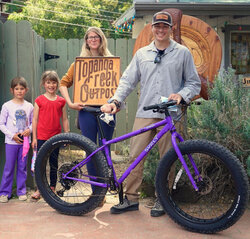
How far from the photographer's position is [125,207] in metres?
3.93

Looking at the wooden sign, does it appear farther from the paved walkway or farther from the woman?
the paved walkway

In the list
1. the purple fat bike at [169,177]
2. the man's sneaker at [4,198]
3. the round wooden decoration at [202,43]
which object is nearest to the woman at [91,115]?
the purple fat bike at [169,177]

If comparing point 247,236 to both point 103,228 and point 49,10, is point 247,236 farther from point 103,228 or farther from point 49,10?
point 49,10

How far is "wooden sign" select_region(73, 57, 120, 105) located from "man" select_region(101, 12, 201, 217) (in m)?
0.41

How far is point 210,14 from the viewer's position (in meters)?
9.18

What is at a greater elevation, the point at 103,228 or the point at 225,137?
the point at 225,137

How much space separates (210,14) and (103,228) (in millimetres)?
6910

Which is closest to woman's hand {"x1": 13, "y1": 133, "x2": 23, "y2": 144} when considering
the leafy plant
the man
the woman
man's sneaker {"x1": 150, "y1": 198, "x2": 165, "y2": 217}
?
the woman

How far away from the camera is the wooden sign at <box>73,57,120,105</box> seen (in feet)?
14.0

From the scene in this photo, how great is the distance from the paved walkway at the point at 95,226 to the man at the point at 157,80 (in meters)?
0.15

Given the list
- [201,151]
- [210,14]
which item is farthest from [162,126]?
[210,14]

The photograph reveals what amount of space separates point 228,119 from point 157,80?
2.83 feet

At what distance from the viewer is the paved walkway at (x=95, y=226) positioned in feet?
11.0

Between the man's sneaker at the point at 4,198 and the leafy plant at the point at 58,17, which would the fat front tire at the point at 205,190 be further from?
the leafy plant at the point at 58,17
